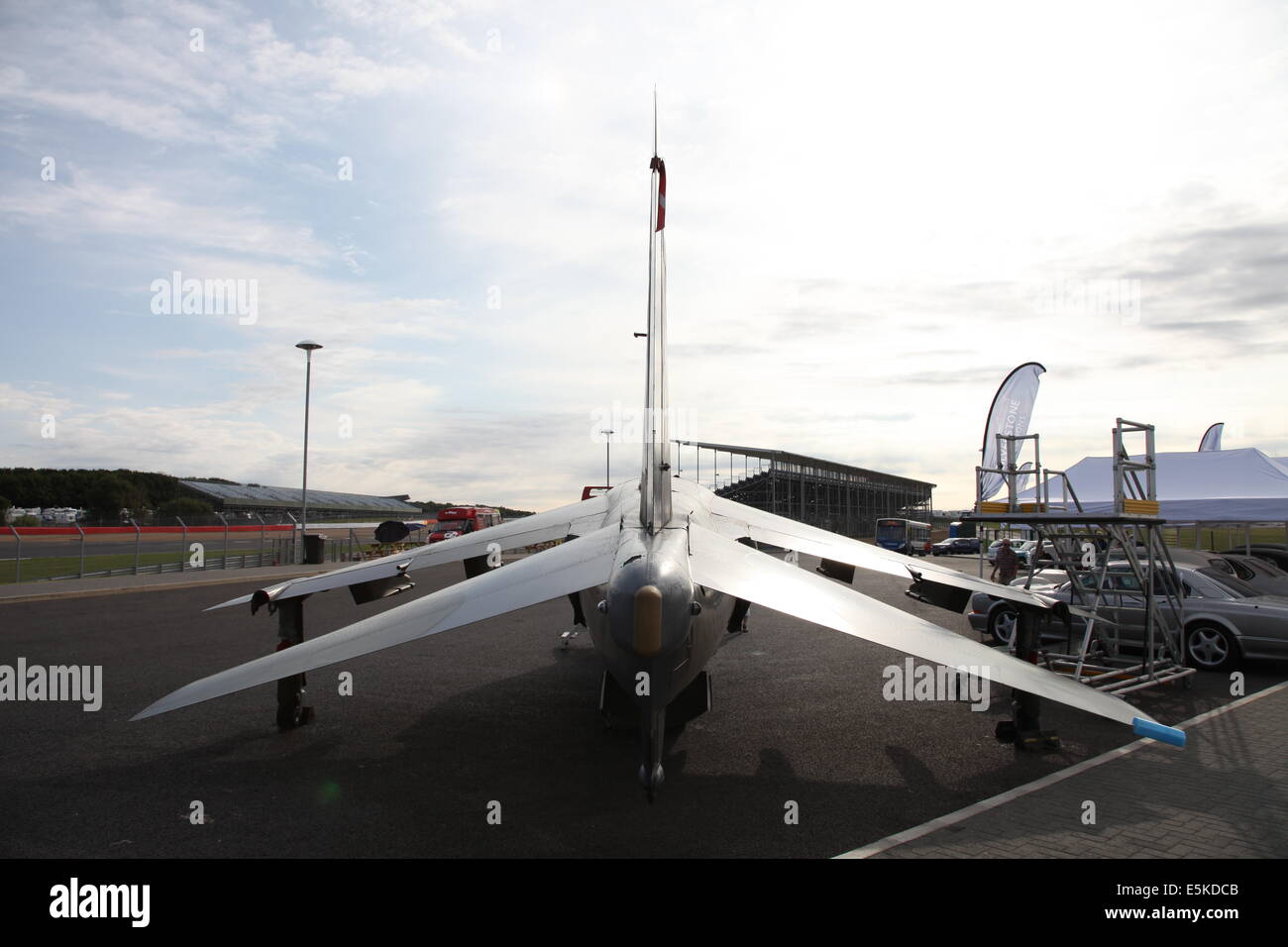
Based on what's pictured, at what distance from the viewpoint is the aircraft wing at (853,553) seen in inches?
308

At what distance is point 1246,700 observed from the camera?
9086mm

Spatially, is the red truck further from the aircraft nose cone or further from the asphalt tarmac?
the aircraft nose cone

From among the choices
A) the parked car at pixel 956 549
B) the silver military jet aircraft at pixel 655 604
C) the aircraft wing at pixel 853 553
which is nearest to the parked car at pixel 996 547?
the parked car at pixel 956 549

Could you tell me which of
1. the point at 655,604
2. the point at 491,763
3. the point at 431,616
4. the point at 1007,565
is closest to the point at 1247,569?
the point at 1007,565

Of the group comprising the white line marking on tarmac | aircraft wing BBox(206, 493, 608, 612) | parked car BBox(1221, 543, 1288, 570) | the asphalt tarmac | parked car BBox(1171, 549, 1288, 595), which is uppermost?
aircraft wing BBox(206, 493, 608, 612)

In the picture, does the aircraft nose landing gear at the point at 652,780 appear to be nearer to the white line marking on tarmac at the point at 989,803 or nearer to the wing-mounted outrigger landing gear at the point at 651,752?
the wing-mounted outrigger landing gear at the point at 651,752

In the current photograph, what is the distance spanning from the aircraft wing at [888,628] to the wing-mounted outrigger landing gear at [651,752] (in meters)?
1.01

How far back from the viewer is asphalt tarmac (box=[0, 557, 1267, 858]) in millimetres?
5352

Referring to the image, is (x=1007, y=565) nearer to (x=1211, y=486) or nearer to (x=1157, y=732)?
(x=1211, y=486)

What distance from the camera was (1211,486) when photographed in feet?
58.2

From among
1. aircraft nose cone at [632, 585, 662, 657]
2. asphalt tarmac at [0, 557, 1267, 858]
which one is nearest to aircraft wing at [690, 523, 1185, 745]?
aircraft nose cone at [632, 585, 662, 657]

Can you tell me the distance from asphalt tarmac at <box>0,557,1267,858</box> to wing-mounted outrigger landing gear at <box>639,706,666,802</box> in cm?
85
